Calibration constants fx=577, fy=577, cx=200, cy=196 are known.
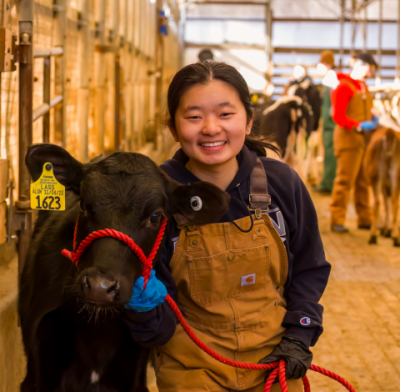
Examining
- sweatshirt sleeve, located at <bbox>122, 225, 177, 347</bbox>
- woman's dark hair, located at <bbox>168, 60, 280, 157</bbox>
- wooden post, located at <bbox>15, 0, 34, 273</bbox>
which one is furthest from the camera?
wooden post, located at <bbox>15, 0, 34, 273</bbox>

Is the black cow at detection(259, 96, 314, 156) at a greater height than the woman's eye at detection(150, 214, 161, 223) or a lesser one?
greater

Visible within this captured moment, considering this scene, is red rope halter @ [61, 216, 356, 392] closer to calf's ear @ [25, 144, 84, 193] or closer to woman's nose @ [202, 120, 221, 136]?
calf's ear @ [25, 144, 84, 193]

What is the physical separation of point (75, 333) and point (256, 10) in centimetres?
2308

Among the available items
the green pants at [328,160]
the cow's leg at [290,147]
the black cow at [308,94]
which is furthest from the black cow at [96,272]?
the green pants at [328,160]

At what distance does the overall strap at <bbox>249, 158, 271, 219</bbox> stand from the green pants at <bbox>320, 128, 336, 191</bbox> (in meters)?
8.38

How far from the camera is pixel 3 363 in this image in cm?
275

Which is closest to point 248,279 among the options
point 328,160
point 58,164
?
point 58,164

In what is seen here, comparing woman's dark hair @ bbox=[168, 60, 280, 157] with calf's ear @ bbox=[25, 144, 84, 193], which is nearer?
calf's ear @ bbox=[25, 144, 84, 193]

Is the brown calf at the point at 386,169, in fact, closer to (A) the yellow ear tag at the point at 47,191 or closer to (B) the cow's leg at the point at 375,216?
(B) the cow's leg at the point at 375,216

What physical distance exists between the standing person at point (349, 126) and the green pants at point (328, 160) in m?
2.69

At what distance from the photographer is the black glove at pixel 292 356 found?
213cm

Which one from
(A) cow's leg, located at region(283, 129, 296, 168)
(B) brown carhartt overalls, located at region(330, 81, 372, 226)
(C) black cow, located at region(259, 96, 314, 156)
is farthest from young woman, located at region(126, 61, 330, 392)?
(A) cow's leg, located at region(283, 129, 296, 168)

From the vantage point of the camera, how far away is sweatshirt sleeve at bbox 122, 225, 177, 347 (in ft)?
6.48

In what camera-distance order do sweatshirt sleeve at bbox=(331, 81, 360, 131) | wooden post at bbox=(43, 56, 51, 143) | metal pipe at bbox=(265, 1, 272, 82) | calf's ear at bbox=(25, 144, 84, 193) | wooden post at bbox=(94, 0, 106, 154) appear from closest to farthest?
calf's ear at bbox=(25, 144, 84, 193), wooden post at bbox=(43, 56, 51, 143), wooden post at bbox=(94, 0, 106, 154), sweatshirt sleeve at bbox=(331, 81, 360, 131), metal pipe at bbox=(265, 1, 272, 82)
